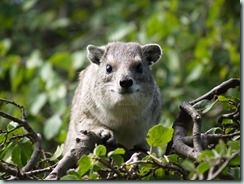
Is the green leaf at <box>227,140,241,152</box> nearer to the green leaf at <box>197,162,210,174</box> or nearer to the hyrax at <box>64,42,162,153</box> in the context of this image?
the green leaf at <box>197,162,210,174</box>

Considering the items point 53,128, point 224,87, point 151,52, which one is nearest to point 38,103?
point 53,128

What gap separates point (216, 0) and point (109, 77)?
3441 mm

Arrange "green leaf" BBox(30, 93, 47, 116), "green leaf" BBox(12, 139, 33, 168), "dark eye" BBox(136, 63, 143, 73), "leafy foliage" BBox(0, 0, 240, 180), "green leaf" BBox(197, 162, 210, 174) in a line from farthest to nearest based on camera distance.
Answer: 1. "green leaf" BBox(30, 93, 47, 116)
2. "dark eye" BBox(136, 63, 143, 73)
3. "green leaf" BBox(12, 139, 33, 168)
4. "leafy foliage" BBox(0, 0, 240, 180)
5. "green leaf" BBox(197, 162, 210, 174)

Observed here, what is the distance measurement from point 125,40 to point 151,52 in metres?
2.52

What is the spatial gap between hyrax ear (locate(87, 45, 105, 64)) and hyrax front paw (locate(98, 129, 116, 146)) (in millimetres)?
757

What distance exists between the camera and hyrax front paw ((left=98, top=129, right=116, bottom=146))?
4.76m

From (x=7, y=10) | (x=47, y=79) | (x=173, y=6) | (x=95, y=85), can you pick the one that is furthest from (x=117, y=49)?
(x=7, y=10)

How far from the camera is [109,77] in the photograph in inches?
210

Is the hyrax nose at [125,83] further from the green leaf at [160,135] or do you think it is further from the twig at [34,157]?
the green leaf at [160,135]

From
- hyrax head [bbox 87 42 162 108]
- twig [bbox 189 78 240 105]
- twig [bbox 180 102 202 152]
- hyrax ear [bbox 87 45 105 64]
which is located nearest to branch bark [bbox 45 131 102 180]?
twig [bbox 180 102 202 152]

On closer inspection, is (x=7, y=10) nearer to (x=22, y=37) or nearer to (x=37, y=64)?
(x=22, y=37)

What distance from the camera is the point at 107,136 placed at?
16.4 ft

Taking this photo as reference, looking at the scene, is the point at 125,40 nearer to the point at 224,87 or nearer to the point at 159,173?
the point at 224,87

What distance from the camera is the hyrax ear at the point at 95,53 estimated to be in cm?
571
